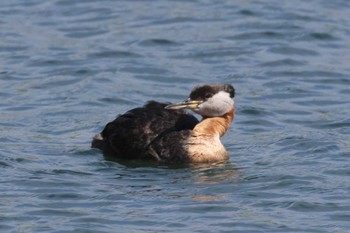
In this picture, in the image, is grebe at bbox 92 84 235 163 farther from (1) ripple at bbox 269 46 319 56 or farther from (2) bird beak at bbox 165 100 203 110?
(1) ripple at bbox 269 46 319 56

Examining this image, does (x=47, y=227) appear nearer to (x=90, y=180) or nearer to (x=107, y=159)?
(x=90, y=180)

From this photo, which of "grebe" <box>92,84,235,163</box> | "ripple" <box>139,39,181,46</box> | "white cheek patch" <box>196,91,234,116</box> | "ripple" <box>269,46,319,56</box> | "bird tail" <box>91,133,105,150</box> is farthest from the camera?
"ripple" <box>139,39,181,46</box>

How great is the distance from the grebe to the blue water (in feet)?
0.74

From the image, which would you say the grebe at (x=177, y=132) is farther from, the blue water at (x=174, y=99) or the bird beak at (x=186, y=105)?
the blue water at (x=174, y=99)

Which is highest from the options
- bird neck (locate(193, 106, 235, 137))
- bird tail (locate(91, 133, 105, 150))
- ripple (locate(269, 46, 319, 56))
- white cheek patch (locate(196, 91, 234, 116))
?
white cheek patch (locate(196, 91, 234, 116))

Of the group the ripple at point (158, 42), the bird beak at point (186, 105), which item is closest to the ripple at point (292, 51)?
the ripple at point (158, 42)

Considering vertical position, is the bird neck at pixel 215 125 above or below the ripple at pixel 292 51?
above

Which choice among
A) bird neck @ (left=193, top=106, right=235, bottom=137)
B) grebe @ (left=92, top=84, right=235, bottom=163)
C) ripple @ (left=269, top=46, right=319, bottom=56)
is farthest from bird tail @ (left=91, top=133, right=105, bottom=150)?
ripple @ (left=269, top=46, right=319, bottom=56)

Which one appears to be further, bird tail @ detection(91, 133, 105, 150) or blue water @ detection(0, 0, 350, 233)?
bird tail @ detection(91, 133, 105, 150)

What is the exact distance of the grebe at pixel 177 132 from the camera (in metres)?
15.4

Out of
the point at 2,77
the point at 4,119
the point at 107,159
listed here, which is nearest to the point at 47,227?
the point at 107,159

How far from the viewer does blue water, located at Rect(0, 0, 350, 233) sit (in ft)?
43.3

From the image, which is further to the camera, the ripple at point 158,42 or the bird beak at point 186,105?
the ripple at point 158,42

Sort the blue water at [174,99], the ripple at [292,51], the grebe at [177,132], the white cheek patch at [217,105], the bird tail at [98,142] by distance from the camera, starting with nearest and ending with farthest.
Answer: the blue water at [174,99] < the grebe at [177,132] < the white cheek patch at [217,105] < the bird tail at [98,142] < the ripple at [292,51]
